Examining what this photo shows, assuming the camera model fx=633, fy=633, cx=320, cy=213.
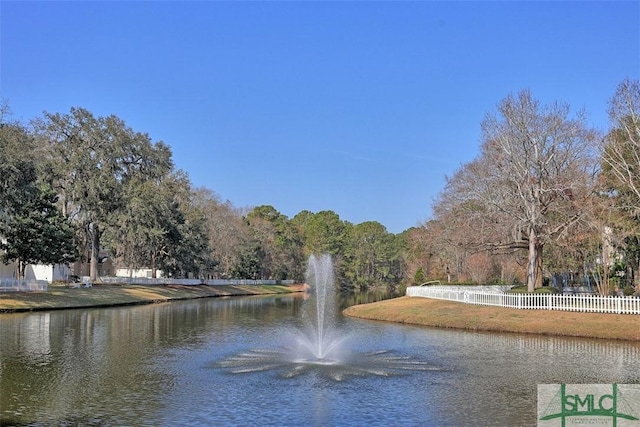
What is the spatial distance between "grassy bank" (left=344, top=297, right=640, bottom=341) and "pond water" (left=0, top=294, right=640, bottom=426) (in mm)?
1627

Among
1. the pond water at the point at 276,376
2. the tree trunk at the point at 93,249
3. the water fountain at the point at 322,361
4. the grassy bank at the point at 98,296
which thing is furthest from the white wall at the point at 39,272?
the water fountain at the point at 322,361

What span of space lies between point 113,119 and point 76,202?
9.29m

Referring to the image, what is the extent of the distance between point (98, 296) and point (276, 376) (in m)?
38.4

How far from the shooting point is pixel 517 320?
31547 mm

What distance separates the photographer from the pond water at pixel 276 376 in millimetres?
13141

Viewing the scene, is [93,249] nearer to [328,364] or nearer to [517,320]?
[517,320]

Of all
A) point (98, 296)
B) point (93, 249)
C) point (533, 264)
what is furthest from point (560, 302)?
point (93, 249)

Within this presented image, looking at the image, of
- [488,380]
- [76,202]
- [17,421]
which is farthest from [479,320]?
[76,202]

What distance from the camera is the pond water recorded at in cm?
1314

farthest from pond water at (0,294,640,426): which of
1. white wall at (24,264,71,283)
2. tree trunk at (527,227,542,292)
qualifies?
white wall at (24,264,71,283)

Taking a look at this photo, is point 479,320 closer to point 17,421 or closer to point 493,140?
point 493,140

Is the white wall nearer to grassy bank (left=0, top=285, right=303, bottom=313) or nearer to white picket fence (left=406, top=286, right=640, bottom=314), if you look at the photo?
grassy bank (left=0, top=285, right=303, bottom=313)

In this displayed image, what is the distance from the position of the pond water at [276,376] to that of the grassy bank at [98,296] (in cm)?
1276

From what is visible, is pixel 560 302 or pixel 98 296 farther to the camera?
pixel 98 296
